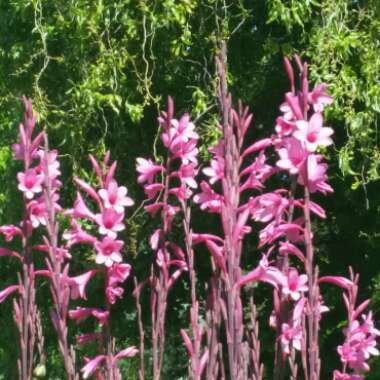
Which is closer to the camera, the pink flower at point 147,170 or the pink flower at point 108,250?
the pink flower at point 108,250

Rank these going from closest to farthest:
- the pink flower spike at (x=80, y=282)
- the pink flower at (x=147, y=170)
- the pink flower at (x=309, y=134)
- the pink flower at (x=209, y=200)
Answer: the pink flower at (x=309, y=134), the pink flower at (x=209, y=200), the pink flower spike at (x=80, y=282), the pink flower at (x=147, y=170)

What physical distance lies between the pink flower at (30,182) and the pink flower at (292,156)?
0.68 meters

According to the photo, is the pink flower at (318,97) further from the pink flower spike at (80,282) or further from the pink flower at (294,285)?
the pink flower spike at (80,282)

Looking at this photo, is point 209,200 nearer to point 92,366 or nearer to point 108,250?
point 108,250

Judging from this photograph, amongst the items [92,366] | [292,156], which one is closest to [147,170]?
[92,366]

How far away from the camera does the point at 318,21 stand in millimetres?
4586

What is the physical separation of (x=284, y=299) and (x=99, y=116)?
9.84 feet

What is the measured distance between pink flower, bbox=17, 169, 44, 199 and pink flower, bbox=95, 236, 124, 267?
227 mm

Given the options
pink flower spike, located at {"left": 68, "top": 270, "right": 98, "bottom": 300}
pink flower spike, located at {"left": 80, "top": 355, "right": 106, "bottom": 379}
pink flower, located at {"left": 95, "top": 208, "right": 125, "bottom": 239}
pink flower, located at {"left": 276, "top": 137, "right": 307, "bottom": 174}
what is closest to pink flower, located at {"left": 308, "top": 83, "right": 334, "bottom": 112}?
pink flower, located at {"left": 276, "top": 137, "right": 307, "bottom": 174}

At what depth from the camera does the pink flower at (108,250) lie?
2.20m

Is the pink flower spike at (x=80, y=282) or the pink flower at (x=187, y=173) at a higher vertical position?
the pink flower at (x=187, y=173)

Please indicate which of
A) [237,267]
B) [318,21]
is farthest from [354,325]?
[318,21]

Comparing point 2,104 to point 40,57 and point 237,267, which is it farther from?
point 237,267

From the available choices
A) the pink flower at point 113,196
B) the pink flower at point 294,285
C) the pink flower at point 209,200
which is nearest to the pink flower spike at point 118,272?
the pink flower at point 113,196
